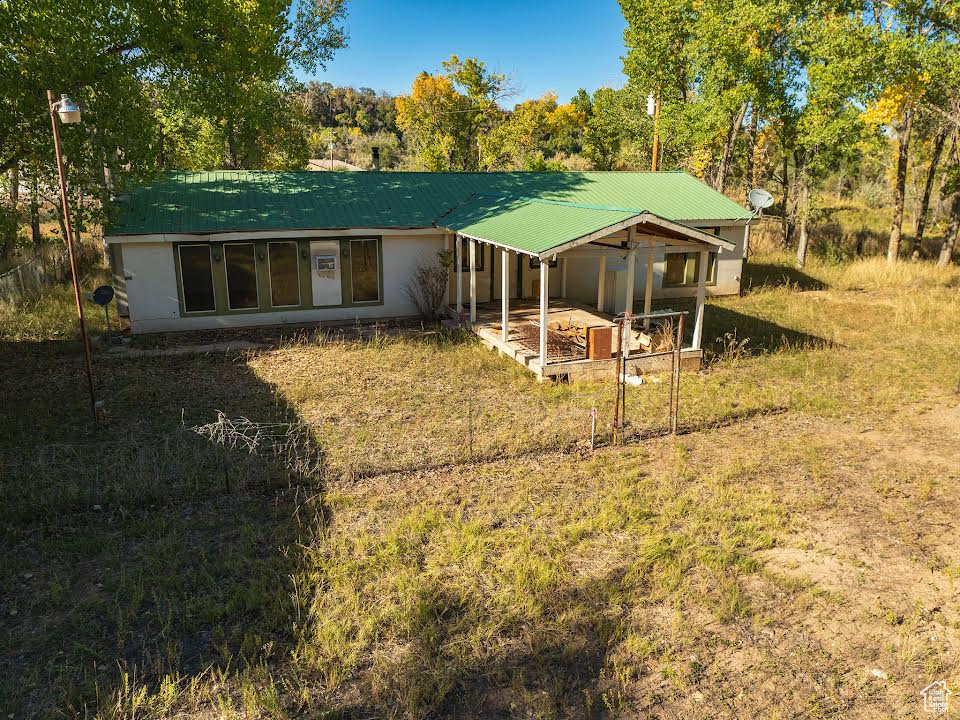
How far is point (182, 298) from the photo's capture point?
48.8ft

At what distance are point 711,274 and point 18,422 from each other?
56.7 feet

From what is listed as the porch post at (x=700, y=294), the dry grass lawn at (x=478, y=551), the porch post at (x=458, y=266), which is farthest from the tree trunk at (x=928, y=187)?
the porch post at (x=458, y=266)

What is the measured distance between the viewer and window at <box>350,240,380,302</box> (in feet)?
52.6

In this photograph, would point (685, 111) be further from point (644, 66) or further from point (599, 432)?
point (599, 432)

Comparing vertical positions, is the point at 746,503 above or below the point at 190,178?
below

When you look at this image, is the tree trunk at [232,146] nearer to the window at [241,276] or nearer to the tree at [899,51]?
the window at [241,276]

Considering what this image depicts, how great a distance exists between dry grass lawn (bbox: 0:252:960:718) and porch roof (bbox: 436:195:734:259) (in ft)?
8.35

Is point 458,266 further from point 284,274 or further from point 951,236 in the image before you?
point 951,236

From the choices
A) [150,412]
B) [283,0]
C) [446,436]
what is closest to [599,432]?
[446,436]

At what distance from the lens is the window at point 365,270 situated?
632 inches

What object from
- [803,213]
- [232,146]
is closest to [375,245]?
[232,146]

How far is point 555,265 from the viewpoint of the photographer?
45.9 ft

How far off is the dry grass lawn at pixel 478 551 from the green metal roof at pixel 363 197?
4.66 m

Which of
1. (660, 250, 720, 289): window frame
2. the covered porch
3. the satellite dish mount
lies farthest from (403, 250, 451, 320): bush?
the satellite dish mount
